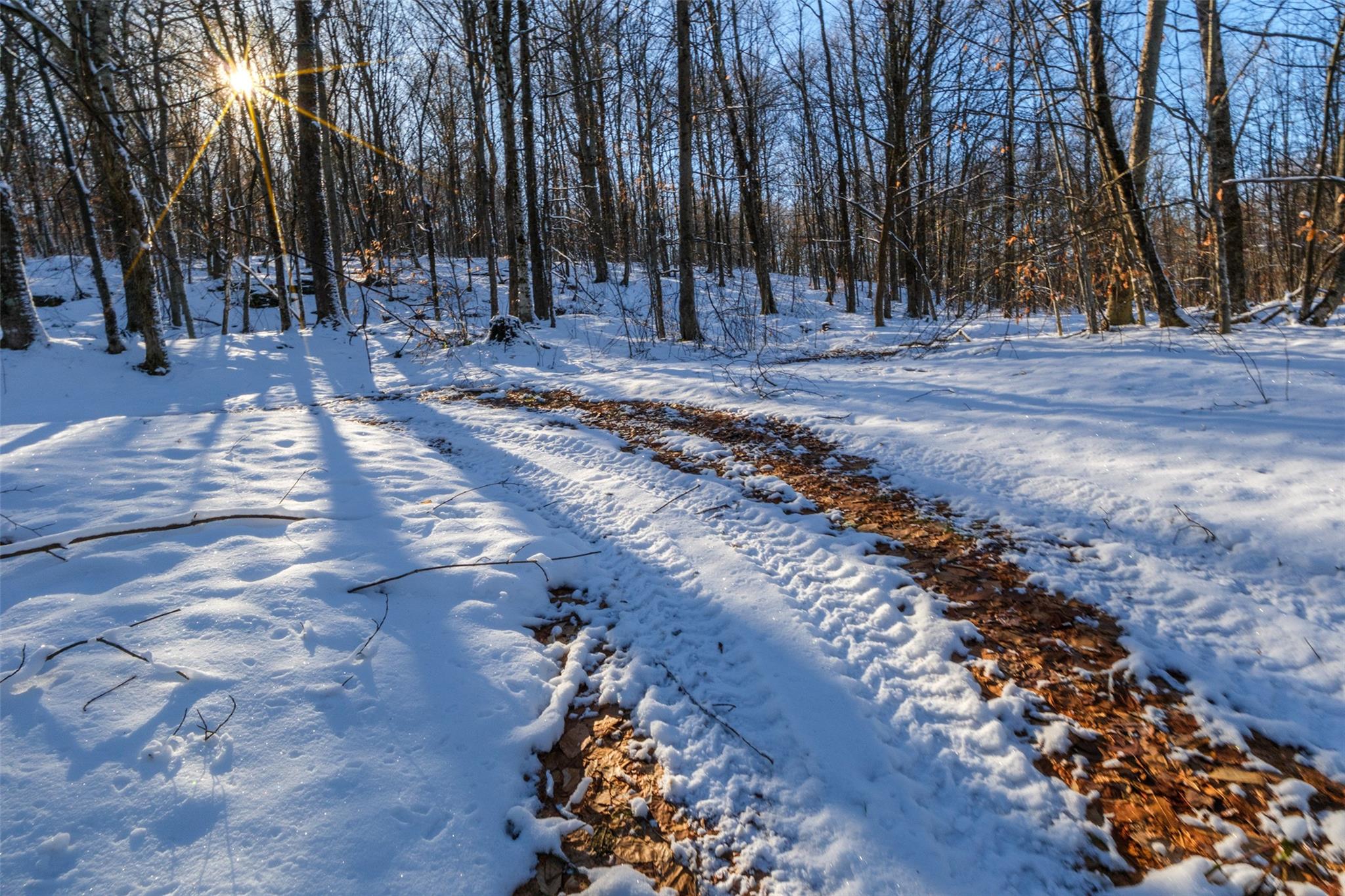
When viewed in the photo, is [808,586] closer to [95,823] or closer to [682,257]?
[95,823]

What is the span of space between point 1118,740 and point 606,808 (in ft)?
5.83

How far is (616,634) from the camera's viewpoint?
2783mm

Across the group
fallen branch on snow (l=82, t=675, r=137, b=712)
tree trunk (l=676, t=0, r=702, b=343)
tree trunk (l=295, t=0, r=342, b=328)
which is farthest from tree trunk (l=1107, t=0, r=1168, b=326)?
tree trunk (l=295, t=0, r=342, b=328)

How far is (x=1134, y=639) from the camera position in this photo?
7.97ft

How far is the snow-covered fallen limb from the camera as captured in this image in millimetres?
2748

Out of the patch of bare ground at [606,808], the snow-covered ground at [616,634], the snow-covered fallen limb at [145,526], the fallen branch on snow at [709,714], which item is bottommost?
the patch of bare ground at [606,808]

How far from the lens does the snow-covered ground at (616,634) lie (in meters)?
1.68

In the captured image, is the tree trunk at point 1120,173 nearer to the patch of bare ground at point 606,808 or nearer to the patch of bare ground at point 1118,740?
the patch of bare ground at point 1118,740

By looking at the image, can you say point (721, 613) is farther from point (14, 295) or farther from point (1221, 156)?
point (14, 295)

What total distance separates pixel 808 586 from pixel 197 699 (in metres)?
2.56

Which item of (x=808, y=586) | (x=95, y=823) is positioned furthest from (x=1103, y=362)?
(x=95, y=823)

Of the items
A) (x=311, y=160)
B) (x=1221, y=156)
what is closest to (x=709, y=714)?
(x=1221, y=156)

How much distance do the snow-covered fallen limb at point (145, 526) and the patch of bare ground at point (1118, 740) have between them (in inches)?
99.9

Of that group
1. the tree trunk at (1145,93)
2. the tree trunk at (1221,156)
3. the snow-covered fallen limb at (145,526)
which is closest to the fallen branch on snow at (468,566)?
the snow-covered fallen limb at (145,526)
